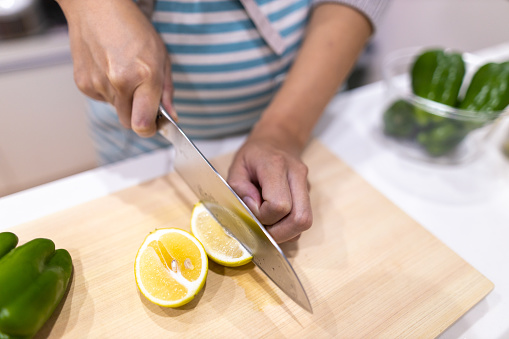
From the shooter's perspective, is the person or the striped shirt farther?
the striped shirt

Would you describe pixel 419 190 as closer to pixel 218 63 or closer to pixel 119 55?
pixel 218 63

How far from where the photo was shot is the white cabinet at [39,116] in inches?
65.0

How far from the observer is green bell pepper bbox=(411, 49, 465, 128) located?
102 centimetres

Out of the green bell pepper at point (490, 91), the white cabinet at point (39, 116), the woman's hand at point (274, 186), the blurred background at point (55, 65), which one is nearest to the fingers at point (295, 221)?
the woman's hand at point (274, 186)

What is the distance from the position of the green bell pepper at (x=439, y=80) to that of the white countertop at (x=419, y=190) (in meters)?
0.14

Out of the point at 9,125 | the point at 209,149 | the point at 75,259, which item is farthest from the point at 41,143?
the point at 75,259

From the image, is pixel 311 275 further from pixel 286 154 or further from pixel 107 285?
pixel 107 285

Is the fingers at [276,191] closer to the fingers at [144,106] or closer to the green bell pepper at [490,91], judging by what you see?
the fingers at [144,106]

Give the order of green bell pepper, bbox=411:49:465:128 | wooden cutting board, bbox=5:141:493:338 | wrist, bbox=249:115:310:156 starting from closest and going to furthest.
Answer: wooden cutting board, bbox=5:141:493:338 → wrist, bbox=249:115:310:156 → green bell pepper, bbox=411:49:465:128

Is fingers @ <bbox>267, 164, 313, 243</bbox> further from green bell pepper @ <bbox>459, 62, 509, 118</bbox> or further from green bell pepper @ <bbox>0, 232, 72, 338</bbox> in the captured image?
green bell pepper @ <bbox>459, 62, 509, 118</bbox>

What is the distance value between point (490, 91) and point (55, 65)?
176 cm

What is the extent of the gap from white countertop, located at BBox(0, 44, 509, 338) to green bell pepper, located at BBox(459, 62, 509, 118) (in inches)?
6.8

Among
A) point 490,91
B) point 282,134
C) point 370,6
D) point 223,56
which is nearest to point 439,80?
point 490,91

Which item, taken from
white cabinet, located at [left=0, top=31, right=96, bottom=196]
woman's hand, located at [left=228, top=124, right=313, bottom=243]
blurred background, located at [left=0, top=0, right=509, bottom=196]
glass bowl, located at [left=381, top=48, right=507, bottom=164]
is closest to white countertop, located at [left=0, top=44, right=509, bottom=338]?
glass bowl, located at [left=381, top=48, right=507, bottom=164]
